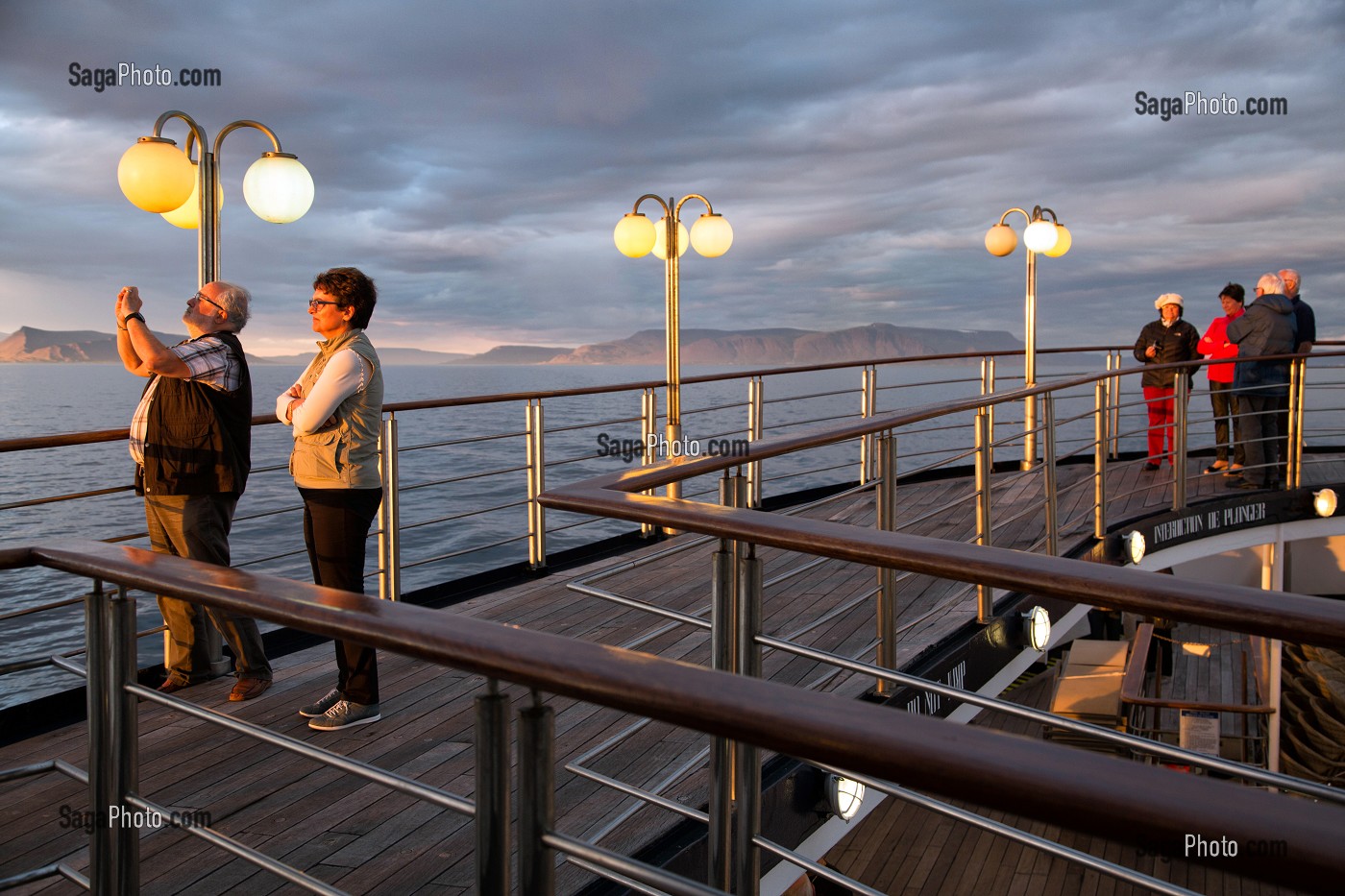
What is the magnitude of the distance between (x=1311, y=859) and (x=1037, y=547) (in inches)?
191

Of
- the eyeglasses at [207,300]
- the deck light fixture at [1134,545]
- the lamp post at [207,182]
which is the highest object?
the lamp post at [207,182]

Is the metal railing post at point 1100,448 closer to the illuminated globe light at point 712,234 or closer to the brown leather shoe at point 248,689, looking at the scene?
the illuminated globe light at point 712,234

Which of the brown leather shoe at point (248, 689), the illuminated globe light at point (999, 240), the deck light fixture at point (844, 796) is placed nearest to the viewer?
the deck light fixture at point (844, 796)

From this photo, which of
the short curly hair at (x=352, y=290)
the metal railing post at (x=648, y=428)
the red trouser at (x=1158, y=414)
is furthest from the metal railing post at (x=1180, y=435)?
the short curly hair at (x=352, y=290)

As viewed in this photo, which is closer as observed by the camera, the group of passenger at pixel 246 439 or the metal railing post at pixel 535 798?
the metal railing post at pixel 535 798

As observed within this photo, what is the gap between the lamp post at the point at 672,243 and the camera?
19.5 ft

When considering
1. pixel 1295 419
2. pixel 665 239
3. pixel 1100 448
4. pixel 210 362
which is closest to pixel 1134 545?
pixel 1100 448

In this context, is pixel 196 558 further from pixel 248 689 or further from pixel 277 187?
pixel 277 187

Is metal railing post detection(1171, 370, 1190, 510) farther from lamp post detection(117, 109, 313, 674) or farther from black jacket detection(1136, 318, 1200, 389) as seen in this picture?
lamp post detection(117, 109, 313, 674)

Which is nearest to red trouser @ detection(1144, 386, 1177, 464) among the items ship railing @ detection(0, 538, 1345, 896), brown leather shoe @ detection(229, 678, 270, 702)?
brown leather shoe @ detection(229, 678, 270, 702)

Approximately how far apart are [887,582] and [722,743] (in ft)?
4.90

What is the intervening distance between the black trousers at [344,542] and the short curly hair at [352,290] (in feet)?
1.77

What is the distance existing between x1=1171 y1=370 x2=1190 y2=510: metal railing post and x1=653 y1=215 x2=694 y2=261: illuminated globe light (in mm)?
3197

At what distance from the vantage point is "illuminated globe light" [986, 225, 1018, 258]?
7.37 m
